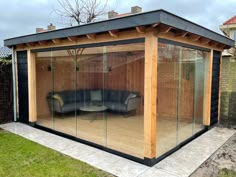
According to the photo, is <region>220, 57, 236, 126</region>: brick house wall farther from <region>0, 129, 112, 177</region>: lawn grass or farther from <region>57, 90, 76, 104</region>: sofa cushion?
<region>0, 129, 112, 177</region>: lawn grass

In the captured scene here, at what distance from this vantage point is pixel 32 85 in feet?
21.7

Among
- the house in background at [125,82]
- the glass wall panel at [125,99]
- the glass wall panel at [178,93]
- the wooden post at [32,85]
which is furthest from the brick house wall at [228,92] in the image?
the wooden post at [32,85]

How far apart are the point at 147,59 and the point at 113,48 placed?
101 centimetres

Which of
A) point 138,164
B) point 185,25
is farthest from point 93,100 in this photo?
point 185,25

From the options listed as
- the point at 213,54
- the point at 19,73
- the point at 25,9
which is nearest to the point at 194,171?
the point at 213,54

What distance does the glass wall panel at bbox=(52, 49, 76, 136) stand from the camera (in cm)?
571

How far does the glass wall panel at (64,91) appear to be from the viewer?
225 inches

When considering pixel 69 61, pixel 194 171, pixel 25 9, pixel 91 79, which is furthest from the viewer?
pixel 25 9

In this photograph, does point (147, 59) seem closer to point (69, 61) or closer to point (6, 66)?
point (69, 61)

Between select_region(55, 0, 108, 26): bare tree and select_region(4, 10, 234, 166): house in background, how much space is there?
8932mm

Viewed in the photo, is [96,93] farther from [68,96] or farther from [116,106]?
[68,96]

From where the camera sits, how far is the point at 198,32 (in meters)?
4.48

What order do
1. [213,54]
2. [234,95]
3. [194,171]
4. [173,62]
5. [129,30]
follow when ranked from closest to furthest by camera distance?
[194,171]
[129,30]
[173,62]
[213,54]
[234,95]

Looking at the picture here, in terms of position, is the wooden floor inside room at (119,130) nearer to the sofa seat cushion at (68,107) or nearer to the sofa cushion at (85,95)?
the sofa seat cushion at (68,107)
